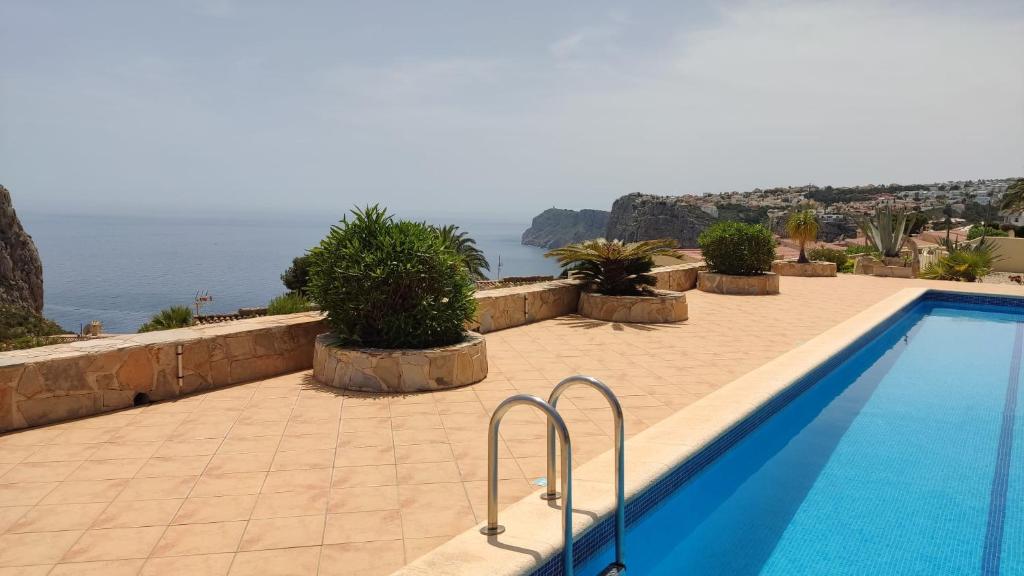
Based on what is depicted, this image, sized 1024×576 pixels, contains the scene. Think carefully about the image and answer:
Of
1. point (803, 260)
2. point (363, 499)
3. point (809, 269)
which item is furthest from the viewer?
point (803, 260)

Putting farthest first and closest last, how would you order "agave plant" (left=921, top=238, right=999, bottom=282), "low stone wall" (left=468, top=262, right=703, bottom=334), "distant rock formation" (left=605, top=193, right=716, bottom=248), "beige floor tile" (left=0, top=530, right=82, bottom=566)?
"distant rock formation" (left=605, top=193, right=716, bottom=248) < "agave plant" (left=921, top=238, right=999, bottom=282) < "low stone wall" (left=468, top=262, right=703, bottom=334) < "beige floor tile" (left=0, top=530, right=82, bottom=566)

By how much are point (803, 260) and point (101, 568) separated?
18564 millimetres

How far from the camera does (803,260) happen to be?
724 inches

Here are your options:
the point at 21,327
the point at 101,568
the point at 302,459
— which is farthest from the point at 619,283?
the point at 21,327

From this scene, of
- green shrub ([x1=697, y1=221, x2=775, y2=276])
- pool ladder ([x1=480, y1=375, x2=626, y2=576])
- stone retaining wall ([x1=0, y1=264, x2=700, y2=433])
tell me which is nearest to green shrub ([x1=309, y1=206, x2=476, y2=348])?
stone retaining wall ([x1=0, y1=264, x2=700, y2=433])

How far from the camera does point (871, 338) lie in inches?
362

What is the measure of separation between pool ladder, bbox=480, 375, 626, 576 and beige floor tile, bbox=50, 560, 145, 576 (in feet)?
4.84

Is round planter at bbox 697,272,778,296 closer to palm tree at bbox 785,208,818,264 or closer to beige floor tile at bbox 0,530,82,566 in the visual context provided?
palm tree at bbox 785,208,818,264

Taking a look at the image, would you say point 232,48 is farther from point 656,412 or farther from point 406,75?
point 656,412

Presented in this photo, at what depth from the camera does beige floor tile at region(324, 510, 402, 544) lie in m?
3.06

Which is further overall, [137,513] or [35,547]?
[137,513]

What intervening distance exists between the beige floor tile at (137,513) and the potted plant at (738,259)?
11663 millimetres

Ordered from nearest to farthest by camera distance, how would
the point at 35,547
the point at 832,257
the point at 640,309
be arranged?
the point at 35,547
the point at 640,309
the point at 832,257

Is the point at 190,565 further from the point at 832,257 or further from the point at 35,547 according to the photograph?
the point at 832,257
